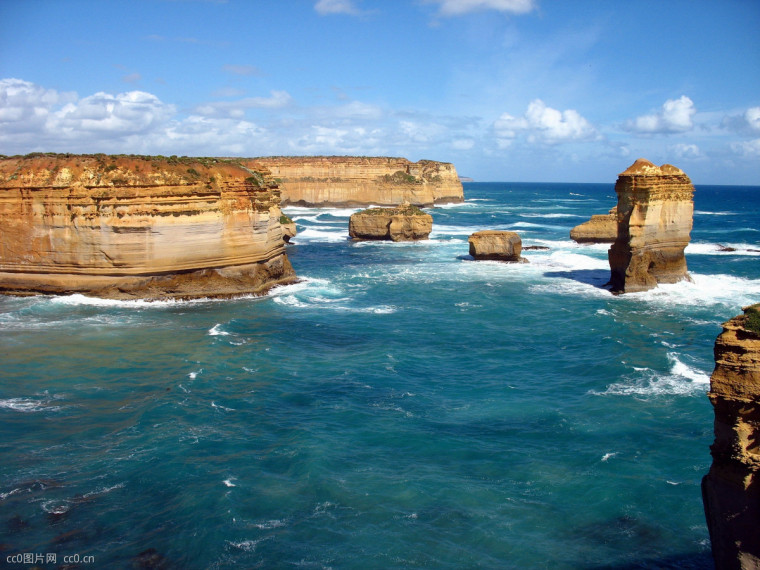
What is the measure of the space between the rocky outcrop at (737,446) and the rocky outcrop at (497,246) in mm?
31082

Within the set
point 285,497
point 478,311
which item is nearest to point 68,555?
point 285,497

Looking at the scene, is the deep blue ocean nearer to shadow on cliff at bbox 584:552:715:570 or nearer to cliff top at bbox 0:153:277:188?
shadow on cliff at bbox 584:552:715:570

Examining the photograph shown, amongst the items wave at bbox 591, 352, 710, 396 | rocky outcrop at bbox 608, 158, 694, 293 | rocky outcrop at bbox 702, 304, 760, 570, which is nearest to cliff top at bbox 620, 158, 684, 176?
rocky outcrop at bbox 608, 158, 694, 293

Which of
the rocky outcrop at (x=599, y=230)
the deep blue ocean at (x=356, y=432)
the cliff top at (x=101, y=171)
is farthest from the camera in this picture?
the rocky outcrop at (x=599, y=230)

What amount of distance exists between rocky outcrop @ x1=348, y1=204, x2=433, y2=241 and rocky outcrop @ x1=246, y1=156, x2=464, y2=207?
4046 centimetres

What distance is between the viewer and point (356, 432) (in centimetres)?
1412

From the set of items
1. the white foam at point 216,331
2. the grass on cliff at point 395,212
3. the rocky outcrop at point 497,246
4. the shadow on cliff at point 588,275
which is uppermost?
the grass on cliff at point 395,212

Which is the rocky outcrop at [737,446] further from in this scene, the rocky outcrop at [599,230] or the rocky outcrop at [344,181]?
the rocky outcrop at [344,181]

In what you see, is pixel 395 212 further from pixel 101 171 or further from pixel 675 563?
pixel 675 563

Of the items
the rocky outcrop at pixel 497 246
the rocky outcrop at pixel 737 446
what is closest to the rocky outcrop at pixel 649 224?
the rocky outcrop at pixel 497 246

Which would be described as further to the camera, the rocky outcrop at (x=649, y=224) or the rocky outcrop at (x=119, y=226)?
the rocky outcrop at (x=649, y=224)

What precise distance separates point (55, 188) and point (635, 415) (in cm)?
2541

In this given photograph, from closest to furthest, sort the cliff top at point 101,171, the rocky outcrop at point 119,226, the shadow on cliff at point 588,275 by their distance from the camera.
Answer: the rocky outcrop at point 119,226 < the cliff top at point 101,171 < the shadow on cliff at point 588,275

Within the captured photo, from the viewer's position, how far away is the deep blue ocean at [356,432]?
33.1 feet
